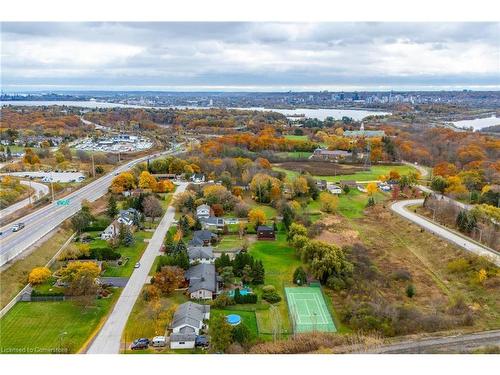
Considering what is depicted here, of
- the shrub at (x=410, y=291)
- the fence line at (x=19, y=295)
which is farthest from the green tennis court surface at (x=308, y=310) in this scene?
the fence line at (x=19, y=295)

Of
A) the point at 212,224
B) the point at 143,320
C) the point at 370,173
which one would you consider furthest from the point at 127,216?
the point at 370,173

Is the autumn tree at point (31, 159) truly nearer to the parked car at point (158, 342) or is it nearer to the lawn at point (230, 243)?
the lawn at point (230, 243)

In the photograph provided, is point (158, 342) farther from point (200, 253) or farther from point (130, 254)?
point (130, 254)

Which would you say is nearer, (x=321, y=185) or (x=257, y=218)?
(x=257, y=218)

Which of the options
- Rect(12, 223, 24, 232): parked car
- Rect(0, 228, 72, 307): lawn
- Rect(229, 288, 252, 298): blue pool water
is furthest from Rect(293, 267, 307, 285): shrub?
Rect(12, 223, 24, 232): parked car

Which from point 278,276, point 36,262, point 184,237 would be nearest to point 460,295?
point 278,276

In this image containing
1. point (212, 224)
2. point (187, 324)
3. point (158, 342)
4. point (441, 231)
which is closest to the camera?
point (158, 342)

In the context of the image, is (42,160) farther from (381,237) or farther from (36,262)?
(381,237)

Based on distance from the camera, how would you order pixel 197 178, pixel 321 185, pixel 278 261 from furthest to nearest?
pixel 197 178 < pixel 321 185 < pixel 278 261
